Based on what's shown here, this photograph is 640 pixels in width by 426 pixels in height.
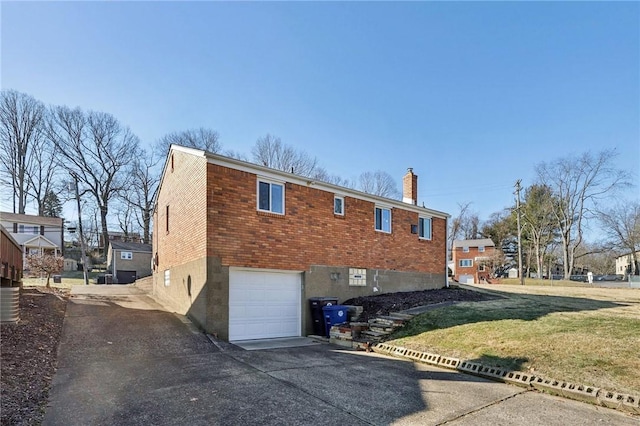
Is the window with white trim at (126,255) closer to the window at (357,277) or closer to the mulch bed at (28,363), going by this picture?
the mulch bed at (28,363)

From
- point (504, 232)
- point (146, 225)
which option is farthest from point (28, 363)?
point (504, 232)

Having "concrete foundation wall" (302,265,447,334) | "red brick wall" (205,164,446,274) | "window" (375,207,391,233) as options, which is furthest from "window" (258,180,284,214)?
"window" (375,207,391,233)

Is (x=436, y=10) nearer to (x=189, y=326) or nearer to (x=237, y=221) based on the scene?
(x=237, y=221)

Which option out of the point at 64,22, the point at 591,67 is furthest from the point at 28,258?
the point at 591,67

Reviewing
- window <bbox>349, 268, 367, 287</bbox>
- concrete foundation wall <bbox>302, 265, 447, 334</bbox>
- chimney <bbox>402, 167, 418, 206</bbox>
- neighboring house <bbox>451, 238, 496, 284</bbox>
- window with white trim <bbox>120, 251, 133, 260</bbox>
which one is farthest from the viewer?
neighboring house <bbox>451, 238, 496, 284</bbox>

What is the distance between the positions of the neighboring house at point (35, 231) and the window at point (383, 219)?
128 ft

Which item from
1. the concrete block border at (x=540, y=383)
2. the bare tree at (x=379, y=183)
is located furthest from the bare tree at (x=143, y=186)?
the concrete block border at (x=540, y=383)

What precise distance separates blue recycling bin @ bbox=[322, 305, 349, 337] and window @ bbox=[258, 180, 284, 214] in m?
3.44

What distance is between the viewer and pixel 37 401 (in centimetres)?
494

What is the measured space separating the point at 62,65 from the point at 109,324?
6.80 meters

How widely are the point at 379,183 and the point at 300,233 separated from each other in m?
31.4

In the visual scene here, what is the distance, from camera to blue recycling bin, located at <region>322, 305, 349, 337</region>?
11539 millimetres

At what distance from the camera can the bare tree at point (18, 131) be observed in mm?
35125

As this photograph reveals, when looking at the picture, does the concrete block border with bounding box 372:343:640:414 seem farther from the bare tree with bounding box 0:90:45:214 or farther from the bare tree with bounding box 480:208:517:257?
the bare tree with bounding box 480:208:517:257
